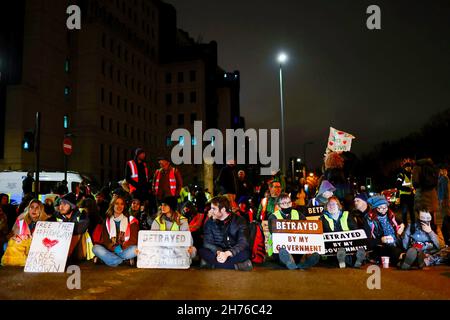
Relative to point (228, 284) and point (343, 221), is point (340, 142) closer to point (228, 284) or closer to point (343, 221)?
point (343, 221)

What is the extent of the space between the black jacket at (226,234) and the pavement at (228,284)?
44 centimetres

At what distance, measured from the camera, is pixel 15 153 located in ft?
131

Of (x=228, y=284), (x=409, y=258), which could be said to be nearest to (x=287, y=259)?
(x=228, y=284)

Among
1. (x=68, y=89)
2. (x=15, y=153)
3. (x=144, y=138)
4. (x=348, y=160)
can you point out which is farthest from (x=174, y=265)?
(x=144, y=138)

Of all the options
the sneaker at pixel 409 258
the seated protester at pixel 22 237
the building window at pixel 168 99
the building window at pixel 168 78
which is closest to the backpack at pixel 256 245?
the sneaker at pixel 409 258

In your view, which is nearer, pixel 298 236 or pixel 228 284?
pixel 228 284

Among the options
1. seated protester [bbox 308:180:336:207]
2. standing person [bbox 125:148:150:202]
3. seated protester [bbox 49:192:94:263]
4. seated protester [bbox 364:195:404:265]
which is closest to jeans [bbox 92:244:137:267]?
seated protester [bbox 49:192:94:263]

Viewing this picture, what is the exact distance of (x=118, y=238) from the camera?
8039 mm

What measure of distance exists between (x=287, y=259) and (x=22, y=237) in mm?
4974

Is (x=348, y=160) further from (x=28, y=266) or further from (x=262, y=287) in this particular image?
(x=28, y=266)

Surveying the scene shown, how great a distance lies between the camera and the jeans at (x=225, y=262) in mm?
7277

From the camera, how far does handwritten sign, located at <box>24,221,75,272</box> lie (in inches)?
285

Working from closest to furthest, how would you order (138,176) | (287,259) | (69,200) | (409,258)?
(409,258) → (287,259) → (69,200) → (138,176)
